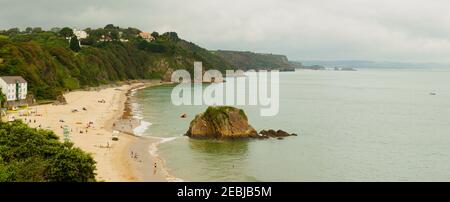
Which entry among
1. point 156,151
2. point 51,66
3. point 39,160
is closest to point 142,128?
point 156,151

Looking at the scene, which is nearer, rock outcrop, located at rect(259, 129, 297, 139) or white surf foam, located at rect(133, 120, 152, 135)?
rock outcrop, located at rect(259, 129, 297, 139)

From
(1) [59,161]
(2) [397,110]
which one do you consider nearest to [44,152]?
(1) [59,161]

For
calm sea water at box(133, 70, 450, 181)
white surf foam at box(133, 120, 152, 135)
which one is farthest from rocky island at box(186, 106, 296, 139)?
white surf foam at box(133, 120, 152, 135)

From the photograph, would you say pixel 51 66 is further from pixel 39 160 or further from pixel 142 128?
pixel 39 160

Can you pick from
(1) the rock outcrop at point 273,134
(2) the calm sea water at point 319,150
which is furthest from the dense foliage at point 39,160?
(1) the rock outcrop at point 273,134

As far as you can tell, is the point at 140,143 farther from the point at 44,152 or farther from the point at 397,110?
the point at 397,110

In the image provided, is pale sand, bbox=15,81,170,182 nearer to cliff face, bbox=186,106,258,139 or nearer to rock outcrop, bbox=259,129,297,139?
cliff face, bbox=186,106,258,139

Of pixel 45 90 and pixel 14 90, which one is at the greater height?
pixel 14 90
